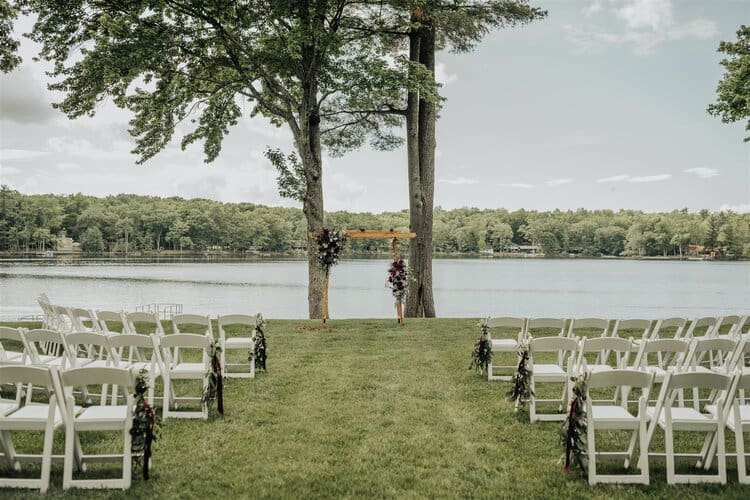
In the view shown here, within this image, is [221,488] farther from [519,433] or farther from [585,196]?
[585,196]

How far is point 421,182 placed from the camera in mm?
18953

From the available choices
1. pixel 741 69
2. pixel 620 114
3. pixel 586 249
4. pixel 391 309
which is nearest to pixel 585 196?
pixel 586 249

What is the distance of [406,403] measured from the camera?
278 inches

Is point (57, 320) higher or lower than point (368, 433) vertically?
higher

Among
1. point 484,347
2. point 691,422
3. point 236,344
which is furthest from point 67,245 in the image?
point 691,422

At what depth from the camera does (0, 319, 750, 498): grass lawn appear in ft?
15.1

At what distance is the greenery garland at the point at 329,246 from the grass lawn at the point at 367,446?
5072mm

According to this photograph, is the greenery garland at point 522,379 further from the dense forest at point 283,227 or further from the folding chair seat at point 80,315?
the dense forest at point 283,227

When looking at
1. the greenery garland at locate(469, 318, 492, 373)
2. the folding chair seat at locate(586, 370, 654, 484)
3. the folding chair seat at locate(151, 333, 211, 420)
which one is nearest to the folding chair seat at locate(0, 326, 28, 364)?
the folding chair seat at locate(151, 333, 211, 420)

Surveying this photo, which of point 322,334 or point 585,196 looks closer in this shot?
point 322,334

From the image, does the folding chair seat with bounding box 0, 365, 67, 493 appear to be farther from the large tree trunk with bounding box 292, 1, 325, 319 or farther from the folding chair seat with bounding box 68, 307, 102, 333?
the large tree trunk with bounding box 292, 1, 325, 319

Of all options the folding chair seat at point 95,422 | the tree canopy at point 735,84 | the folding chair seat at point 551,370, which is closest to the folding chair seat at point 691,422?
the folding chair seat at point 551,370

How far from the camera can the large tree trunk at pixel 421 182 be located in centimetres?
1847

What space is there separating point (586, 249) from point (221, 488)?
364 feet
